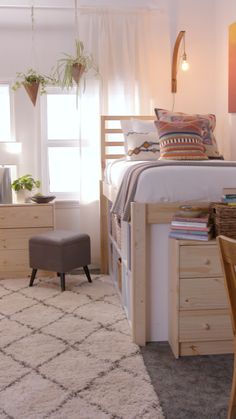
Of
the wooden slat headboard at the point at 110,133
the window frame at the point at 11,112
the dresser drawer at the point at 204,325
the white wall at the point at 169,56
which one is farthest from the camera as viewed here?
the window frame at the point at 11,112

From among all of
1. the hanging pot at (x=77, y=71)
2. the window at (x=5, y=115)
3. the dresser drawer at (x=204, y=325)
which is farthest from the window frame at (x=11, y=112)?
the dresser drawer at (x=204, y=325)

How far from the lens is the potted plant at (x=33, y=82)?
4.20 metres

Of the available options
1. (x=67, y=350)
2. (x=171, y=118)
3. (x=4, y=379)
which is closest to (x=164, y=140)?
(x=171, y=118)

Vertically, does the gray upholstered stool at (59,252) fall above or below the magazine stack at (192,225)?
below

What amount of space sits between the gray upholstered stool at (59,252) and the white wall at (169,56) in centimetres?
78

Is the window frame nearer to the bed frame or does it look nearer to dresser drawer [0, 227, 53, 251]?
dresser drawer [0, 227, 53, 251]

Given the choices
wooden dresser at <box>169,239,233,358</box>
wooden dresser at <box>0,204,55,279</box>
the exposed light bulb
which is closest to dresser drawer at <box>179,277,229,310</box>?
wooden dresser at <box>169,239,233,358</box>

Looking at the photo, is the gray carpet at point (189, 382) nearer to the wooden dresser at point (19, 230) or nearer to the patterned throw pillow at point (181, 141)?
the patterned throw pillow at point (181, 141)

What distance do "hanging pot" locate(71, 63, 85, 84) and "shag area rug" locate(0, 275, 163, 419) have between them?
181cm

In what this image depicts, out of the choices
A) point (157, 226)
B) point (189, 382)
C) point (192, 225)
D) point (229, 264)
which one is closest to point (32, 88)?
point (157, 226)

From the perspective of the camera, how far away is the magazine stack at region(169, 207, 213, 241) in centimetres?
249

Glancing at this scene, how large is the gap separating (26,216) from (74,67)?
4.41 ft

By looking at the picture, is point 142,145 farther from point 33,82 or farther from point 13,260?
point 13,260

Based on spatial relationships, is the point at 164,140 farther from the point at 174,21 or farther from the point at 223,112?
the point at 174,21
